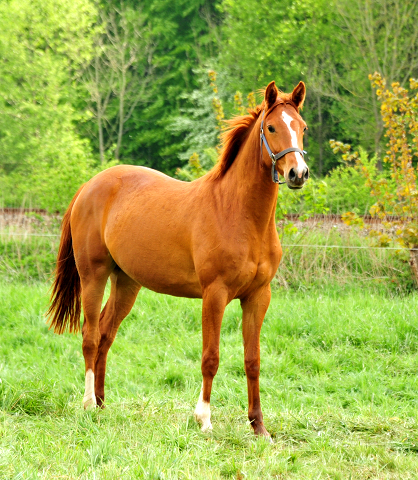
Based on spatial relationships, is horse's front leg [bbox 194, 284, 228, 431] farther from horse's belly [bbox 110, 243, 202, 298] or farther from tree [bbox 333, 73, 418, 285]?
tree [bbox 333, 73, 418, 285]

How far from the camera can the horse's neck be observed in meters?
4.02

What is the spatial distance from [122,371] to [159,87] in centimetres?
2422

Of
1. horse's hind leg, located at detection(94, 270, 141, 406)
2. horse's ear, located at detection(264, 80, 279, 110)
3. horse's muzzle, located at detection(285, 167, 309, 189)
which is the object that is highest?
horse's ear, located at detection(264, 80, 279, 110)

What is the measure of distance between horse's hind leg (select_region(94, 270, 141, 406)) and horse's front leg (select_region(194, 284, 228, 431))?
4.13 ft

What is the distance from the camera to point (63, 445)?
372 cm

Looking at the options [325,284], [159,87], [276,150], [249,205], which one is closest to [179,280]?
[249,205]

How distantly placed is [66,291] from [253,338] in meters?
2.06

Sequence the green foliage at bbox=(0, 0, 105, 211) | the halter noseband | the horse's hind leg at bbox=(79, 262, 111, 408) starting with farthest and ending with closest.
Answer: the green foliage at bbox=(0, 0, 105, 211) → the horse's hind leg at bbox=(79, 262, 111, 408) → the halter noseband

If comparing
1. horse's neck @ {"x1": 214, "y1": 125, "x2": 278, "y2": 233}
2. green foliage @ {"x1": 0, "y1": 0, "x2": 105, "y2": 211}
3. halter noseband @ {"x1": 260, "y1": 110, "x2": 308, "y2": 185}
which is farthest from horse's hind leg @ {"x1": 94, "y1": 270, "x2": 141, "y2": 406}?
green foliage @ {"x1": 0, "y1": 0, "x2": 105, "y2": 211}

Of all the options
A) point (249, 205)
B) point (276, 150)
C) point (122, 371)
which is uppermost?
point (276, 150)

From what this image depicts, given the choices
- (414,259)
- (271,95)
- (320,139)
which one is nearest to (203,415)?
(271,95)

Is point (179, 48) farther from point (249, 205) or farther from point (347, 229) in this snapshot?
point (249, 205)

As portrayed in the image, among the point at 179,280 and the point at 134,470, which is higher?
the point at 179,280

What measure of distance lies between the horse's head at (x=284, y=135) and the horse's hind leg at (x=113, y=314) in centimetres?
191
